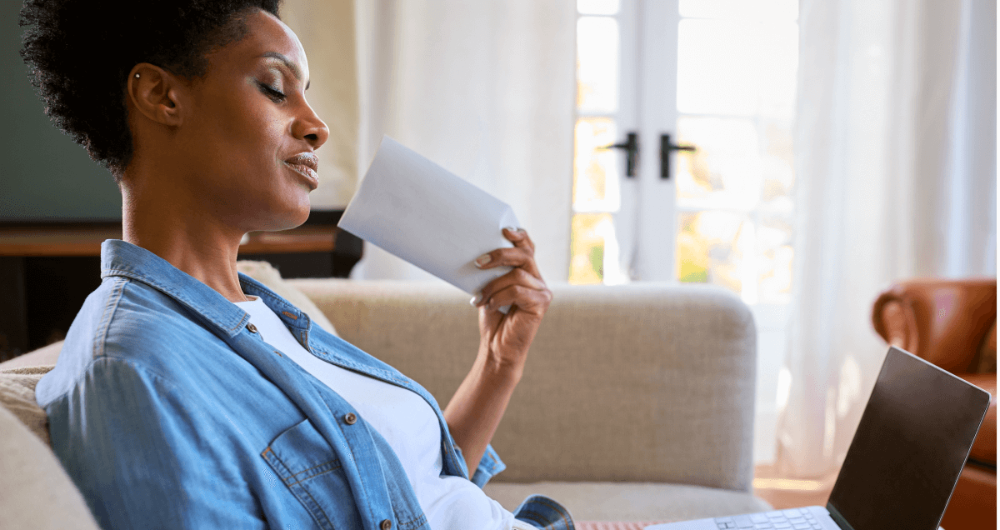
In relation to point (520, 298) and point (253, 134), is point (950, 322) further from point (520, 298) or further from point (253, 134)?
point (253, 134)

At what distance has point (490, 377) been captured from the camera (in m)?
0.93

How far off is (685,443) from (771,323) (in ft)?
4.10

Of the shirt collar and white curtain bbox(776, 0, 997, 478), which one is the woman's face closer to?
the shirt collar

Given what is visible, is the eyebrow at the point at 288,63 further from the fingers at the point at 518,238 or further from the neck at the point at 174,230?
the fingers at the point at 518,238

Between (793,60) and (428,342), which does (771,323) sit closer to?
(793,60)

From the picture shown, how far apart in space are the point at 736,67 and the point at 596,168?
568mm

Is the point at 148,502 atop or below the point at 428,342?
atop

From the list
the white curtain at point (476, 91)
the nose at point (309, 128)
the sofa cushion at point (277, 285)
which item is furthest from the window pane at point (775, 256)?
the nose at point (309, 128)

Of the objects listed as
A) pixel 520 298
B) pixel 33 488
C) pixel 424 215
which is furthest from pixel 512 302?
pixel 33 488

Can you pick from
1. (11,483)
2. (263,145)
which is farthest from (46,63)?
(11,483)

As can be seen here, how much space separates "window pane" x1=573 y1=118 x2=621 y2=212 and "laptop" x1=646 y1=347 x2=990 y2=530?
4.84 feet

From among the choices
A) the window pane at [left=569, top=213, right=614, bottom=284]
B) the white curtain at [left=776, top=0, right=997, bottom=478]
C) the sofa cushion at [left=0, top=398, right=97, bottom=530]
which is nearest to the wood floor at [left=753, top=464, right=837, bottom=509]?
the white curtain at [left=776, top=0, right=997, bottom=478]

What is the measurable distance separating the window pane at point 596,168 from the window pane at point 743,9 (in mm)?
459

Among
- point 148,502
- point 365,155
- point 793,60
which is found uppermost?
point 793,60
